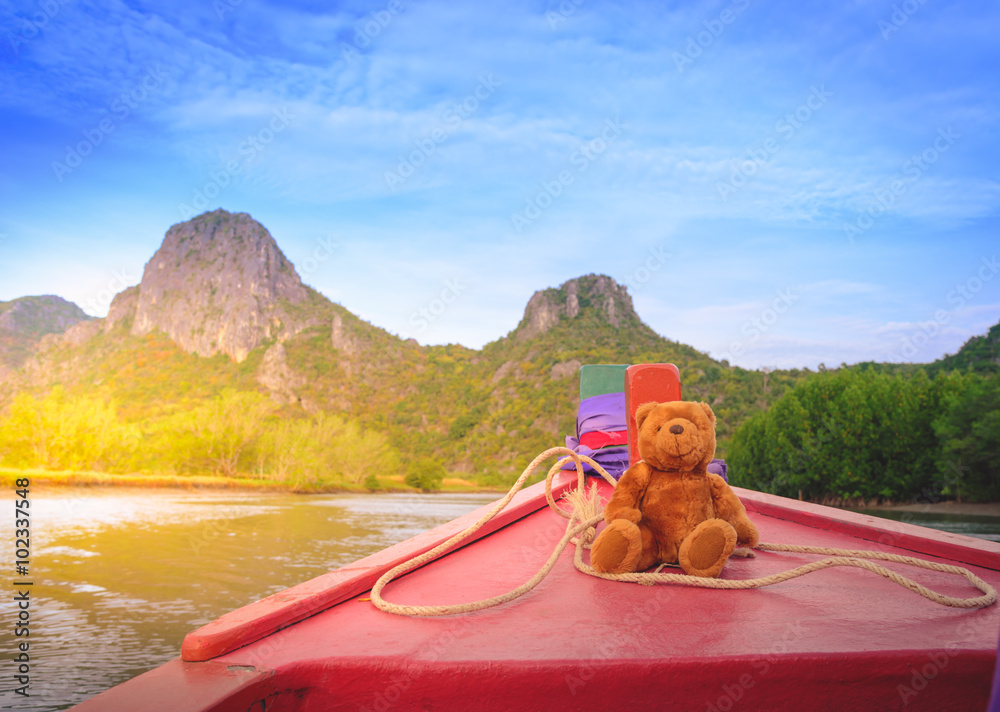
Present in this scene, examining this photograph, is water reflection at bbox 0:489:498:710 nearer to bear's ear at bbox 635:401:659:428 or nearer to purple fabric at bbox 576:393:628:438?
purple fabric at bbox 576:393:628:438

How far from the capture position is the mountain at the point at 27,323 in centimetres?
6356

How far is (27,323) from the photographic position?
7138 cm

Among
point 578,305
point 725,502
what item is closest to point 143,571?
point 725,502

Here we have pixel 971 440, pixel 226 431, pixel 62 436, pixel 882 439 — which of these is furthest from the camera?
pixel 226 431

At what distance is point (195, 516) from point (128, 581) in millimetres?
10704

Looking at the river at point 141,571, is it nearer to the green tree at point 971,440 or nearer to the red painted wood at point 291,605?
the green tree at point 971,440

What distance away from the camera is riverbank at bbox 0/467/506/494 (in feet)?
81.8

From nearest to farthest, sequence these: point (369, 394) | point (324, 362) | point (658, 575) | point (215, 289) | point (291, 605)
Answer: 1. point (291, 605)
2. point (658, 575)
3. point (369, 394)
4. point (324, 362)
5. point (215, 289)

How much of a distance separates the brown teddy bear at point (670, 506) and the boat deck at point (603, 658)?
147 mm

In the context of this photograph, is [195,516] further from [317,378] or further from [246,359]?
[246,359]

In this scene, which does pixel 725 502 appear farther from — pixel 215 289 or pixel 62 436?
pixel 215 289

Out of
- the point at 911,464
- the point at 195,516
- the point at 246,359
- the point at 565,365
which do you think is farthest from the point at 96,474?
the point at 246,359

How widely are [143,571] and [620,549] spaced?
9651 mm

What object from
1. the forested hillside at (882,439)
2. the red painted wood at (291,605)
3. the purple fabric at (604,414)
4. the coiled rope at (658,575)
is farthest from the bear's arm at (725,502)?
the forested hillside at (882,439)
